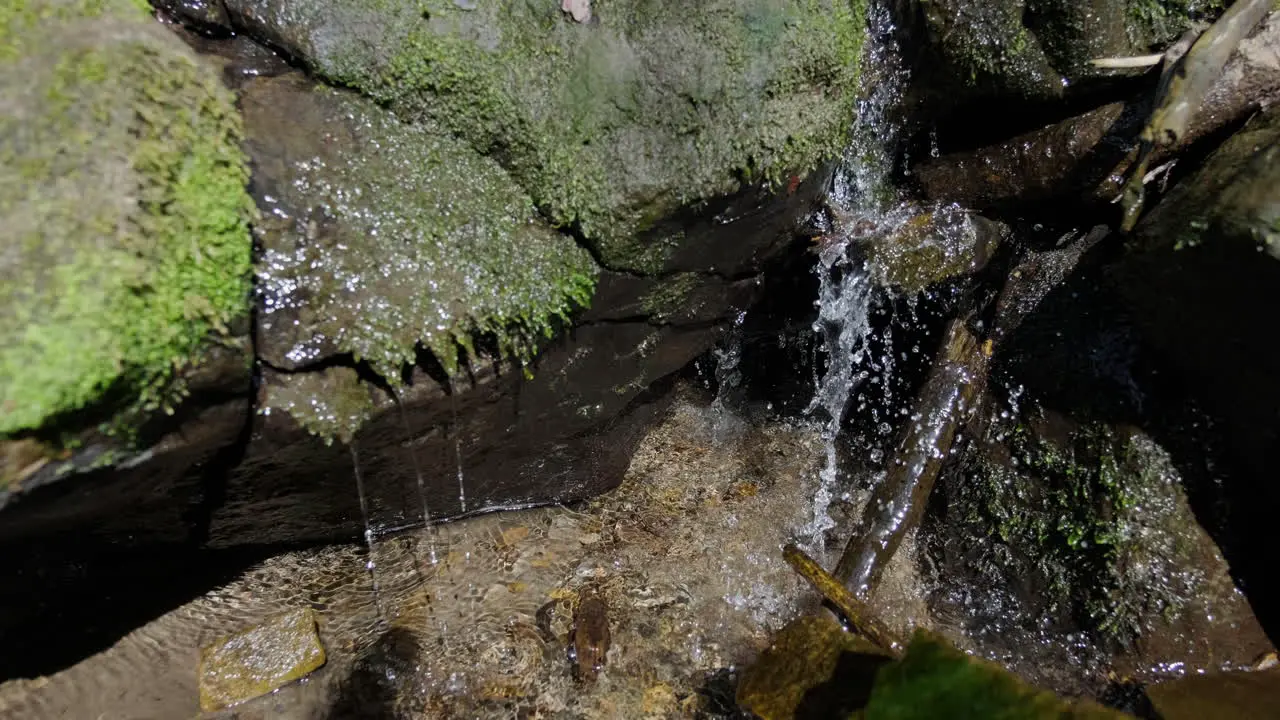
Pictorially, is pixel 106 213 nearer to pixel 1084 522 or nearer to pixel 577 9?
pixel 577 9

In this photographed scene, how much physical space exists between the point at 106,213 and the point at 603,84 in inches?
67.3

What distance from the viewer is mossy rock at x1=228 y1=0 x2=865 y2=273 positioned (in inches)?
105

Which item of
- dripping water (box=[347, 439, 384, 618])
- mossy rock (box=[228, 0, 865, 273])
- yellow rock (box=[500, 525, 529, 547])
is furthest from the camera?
yellow rock (box=[500, 525, 529, 547])

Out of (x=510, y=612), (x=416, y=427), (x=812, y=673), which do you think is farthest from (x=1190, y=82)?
(x=510, y=612)

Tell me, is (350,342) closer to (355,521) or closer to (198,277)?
(198,277)

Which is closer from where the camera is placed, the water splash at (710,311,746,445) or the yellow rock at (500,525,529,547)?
the yellow rock at (500,525,529,547)

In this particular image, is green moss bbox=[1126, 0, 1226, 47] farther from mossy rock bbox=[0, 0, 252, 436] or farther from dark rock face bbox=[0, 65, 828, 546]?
mossy rock bbox=[0, 0, 252, 436]

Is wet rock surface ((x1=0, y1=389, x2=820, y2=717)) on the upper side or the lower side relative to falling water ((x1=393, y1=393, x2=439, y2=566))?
lower

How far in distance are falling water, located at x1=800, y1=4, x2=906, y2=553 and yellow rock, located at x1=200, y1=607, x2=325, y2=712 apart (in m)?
2.47

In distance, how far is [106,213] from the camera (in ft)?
6.68

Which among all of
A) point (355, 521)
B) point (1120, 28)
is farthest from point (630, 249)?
point (1120, 28)

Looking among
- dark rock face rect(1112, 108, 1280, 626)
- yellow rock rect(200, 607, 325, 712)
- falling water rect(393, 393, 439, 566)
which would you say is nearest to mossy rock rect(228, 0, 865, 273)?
falling water rect(393, 393, 439, 566)

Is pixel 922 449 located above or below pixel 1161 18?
below

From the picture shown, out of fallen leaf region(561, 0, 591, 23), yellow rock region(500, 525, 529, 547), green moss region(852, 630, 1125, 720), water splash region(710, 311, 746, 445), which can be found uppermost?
fallen leaf region(561, 0, 591, 23)
